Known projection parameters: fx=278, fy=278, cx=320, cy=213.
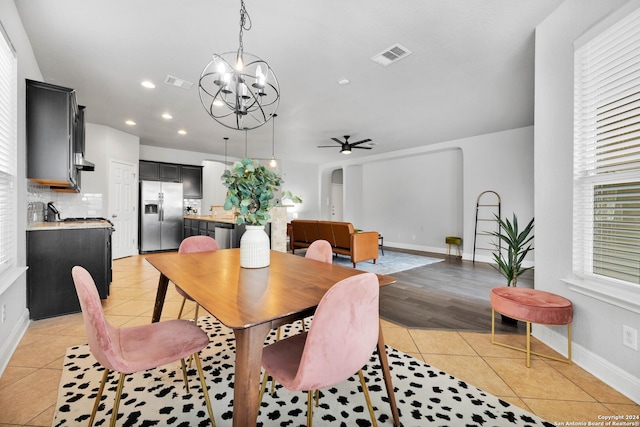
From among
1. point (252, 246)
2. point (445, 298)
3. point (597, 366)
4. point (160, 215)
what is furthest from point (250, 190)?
point (160, 215)

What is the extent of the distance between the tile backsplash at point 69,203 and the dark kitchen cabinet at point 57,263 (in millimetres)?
762

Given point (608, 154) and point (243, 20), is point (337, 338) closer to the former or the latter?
point (608, 154)

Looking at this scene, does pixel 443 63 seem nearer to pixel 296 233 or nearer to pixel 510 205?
pixel 510 205

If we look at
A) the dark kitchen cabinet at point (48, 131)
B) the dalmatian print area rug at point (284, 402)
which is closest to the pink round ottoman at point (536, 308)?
the dalmatian print area rug at point (284, 402)

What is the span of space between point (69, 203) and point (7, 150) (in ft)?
11.3

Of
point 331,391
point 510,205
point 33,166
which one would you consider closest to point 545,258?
point 331,391

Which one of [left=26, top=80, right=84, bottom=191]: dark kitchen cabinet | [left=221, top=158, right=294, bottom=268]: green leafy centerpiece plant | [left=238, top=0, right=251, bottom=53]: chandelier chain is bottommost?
[left=221, top=158, right=294, bottom=268]: green leafy centerpiece plant

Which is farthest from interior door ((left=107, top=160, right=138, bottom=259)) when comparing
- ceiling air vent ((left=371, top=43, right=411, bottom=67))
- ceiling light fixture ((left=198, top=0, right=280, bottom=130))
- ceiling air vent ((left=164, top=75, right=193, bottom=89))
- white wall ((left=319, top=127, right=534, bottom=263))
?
white wall ((left=319, top=127, right=534, bottom=263))

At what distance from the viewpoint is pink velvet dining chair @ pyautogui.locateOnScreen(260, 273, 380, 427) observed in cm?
96

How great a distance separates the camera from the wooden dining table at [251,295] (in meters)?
0.92

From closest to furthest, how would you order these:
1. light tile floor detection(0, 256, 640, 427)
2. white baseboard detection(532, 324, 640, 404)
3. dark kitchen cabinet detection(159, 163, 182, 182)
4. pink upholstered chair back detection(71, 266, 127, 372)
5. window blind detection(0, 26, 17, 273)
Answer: pink upholstered chair back detection(71, 266, 127, 372)
light tile floor detection(0, 256, 640, 427)
white baseboard detection(532, 324, 640, 404)
window blind detection(0, 26, 17, 273)
dark kitchen cabinet detection(159, 163, 182, 182)

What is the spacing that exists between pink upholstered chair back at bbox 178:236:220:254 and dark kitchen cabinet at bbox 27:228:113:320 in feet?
4.48

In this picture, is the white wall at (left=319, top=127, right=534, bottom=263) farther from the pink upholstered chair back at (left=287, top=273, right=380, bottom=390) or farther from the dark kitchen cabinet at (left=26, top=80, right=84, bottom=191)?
the dark kitchen cabinet at (left=26, top=80, right=84, bottom=191)

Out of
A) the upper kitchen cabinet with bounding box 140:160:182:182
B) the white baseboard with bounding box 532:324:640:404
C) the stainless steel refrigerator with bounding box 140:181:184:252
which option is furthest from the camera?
the upper kitchen cabinet with bounding box 140:160:182:182
